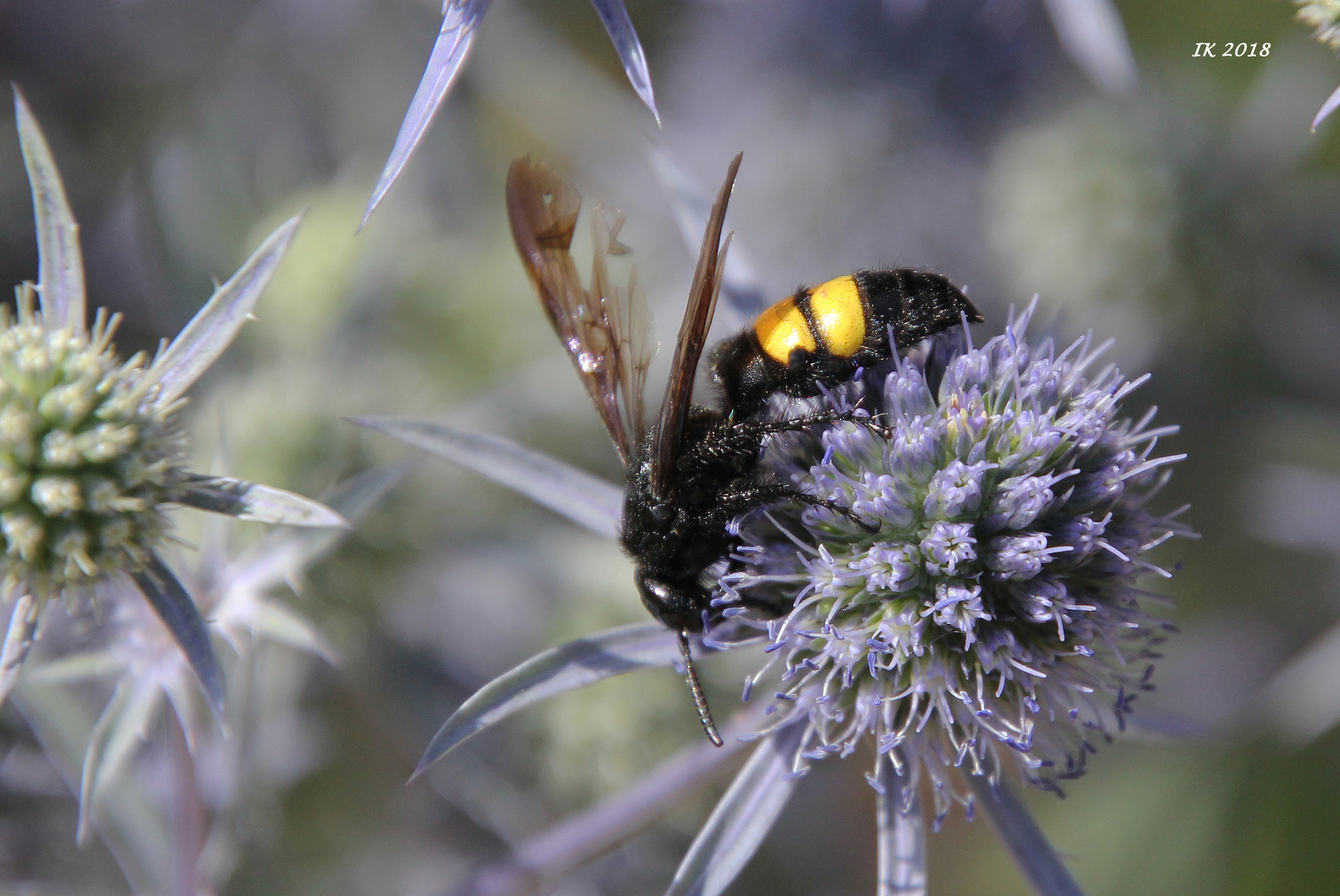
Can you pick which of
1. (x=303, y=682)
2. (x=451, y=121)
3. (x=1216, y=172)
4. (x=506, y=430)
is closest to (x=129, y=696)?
(x=303, y=682)

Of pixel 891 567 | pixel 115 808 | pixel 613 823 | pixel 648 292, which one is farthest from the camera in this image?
pixel 648 292

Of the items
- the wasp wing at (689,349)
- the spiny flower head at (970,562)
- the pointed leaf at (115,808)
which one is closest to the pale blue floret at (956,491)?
the spiny flower head at (970,562)

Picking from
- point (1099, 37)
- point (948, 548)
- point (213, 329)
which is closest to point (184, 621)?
point (213, 329)

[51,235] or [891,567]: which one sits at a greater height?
[51,235]

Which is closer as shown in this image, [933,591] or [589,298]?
[933,591]

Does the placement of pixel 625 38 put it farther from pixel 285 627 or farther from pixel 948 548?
pixel 285 627

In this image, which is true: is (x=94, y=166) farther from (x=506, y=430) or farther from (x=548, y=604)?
(x=548, y=604)
